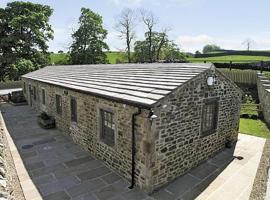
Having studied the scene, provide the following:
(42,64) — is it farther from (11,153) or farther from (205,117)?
(205,117)

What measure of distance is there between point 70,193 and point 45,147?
461 centimetres

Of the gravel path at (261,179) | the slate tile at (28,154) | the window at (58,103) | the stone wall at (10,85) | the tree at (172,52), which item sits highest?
the tree at (172,52)

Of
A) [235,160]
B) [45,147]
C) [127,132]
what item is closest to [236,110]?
[235,160]

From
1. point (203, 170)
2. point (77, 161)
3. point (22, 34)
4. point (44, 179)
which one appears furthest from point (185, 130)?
point (22, 34)

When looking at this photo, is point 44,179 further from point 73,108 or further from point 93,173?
point 73,108

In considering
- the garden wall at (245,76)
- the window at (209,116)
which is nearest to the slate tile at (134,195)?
the window at (209,116)

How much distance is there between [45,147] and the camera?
36.1 feet

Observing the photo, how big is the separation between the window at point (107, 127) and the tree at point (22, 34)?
28.5 metres

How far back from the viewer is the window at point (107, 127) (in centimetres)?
863

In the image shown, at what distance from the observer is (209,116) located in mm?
9516

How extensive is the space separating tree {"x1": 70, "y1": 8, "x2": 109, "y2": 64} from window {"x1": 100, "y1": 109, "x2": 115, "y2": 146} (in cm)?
3276

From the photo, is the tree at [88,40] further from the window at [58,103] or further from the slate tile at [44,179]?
the slate tile at [44,179]

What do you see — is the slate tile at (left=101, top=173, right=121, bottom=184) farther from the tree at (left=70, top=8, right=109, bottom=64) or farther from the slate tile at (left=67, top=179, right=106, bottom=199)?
the tree at (left=70, top=8, right=109, bottom=64)

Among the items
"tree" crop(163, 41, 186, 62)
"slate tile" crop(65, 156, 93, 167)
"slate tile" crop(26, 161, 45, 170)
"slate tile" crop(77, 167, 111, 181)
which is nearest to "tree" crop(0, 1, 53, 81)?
"tree" crop(163, 41, 186, 62)
